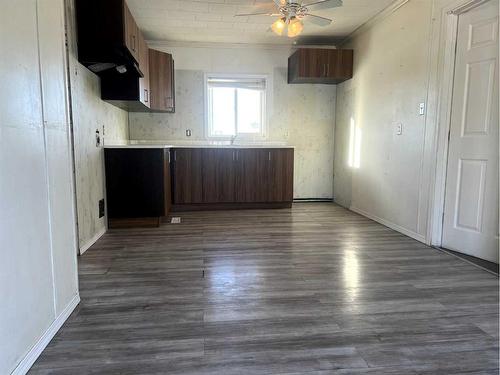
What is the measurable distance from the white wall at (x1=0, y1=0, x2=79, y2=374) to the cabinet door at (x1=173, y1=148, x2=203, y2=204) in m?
2.81

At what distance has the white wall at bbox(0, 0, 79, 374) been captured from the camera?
1227 millimetres

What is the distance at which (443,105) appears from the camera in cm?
298

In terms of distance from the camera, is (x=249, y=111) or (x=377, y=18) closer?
(x=377, y=18)

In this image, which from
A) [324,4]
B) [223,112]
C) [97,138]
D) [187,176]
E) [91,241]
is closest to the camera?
[91,241]

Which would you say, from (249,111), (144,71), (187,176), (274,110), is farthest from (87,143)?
(274,110)

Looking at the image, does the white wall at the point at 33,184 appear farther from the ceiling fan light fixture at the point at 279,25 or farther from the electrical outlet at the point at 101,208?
the ceiling fan light fixture at the point at 279,25

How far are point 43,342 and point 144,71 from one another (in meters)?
3.17

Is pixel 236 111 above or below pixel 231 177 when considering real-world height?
above

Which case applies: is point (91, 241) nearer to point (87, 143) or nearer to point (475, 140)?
point (87, 143)

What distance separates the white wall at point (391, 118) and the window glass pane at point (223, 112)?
1.79 m

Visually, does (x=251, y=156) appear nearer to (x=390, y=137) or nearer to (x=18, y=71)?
(x=390, y=137)

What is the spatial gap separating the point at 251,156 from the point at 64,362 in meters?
3.66

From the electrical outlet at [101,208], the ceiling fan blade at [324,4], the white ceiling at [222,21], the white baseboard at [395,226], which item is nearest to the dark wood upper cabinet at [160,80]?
the white ceiling at [222,21]

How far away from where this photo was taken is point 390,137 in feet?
12.6
